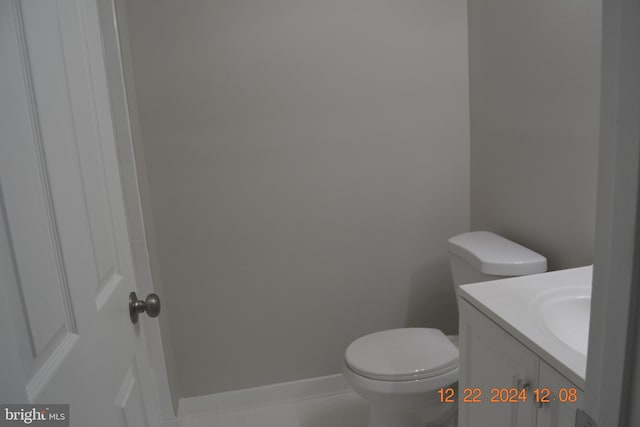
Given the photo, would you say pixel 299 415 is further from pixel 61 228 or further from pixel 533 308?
pixel 61 228

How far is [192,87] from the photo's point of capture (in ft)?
6.31

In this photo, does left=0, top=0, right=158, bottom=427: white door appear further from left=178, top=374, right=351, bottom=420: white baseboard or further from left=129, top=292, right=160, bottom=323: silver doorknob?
left=178, top=374, right=351, bottom=420: white baseboard

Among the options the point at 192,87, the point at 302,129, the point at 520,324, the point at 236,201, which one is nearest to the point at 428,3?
the point at 302,129

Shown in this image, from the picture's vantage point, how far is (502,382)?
108cm

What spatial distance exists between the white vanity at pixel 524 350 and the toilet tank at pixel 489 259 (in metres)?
0.26

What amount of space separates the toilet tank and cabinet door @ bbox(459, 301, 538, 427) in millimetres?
398

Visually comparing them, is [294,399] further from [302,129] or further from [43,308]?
[43,308]

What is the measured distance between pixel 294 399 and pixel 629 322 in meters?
2.03

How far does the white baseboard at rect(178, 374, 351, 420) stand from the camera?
2.17m

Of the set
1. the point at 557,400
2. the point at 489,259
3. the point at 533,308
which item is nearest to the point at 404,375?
the point at 489,259

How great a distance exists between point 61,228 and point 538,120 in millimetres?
1610

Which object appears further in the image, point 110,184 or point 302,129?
point 302,129
